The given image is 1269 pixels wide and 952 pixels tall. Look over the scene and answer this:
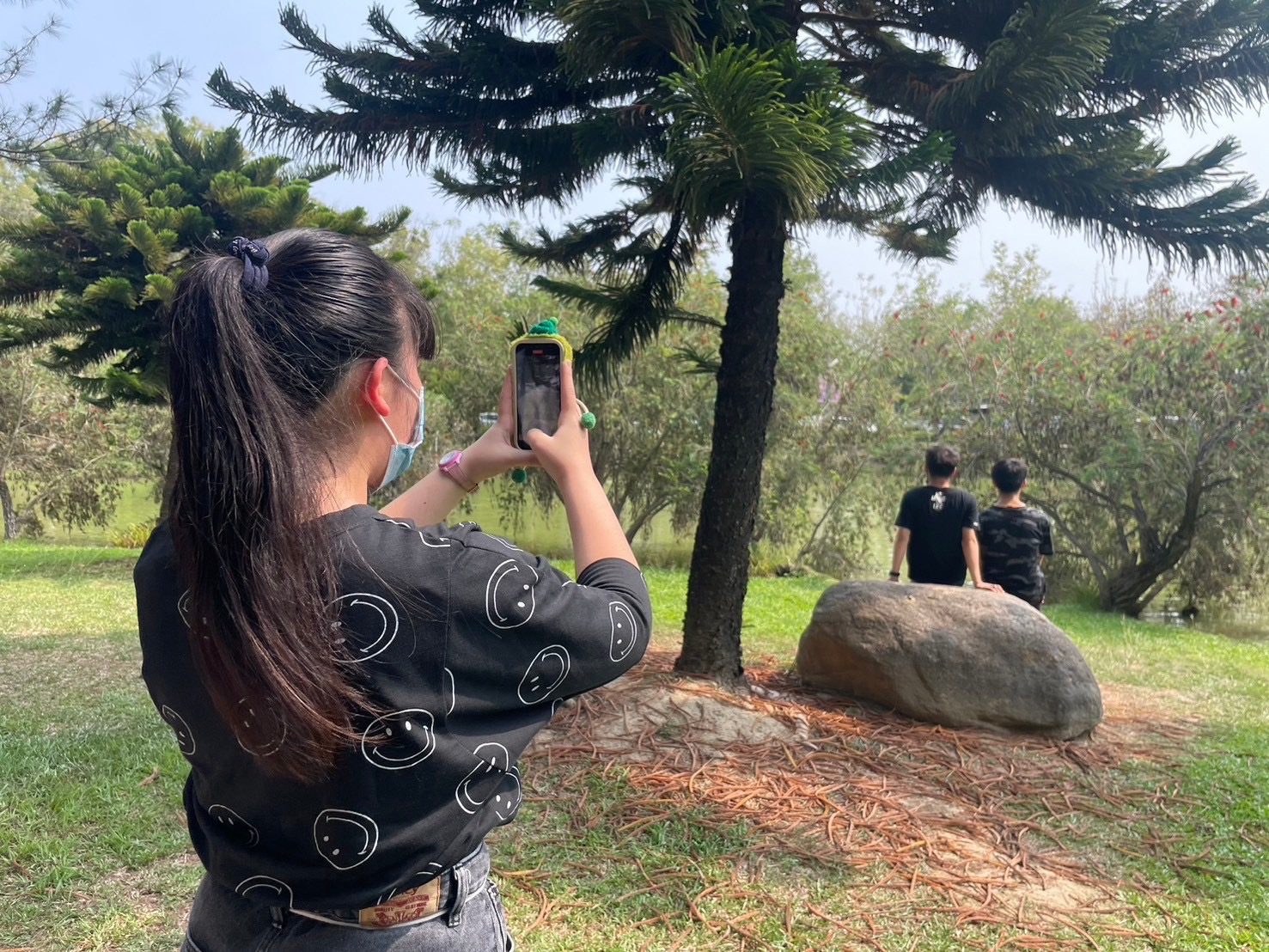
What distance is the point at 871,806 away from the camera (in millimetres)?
3859

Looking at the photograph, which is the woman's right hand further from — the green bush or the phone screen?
the green bush

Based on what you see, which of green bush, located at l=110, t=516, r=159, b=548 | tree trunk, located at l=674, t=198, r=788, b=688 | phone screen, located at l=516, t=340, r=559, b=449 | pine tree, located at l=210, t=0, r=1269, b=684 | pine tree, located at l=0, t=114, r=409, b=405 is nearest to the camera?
phone screen, located at l=516, t=340, r=559, b=449

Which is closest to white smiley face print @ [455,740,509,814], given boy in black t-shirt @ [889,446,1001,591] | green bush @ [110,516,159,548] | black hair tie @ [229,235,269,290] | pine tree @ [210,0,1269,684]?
black hair tie @ [229,235,269,290]

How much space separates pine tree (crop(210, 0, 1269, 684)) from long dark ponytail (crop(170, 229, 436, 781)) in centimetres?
296

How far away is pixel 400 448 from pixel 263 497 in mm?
273

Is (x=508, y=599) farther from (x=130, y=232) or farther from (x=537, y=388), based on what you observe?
(x=130, y=232)

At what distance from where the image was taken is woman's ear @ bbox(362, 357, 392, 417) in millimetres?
1116

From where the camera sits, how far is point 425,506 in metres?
1.38

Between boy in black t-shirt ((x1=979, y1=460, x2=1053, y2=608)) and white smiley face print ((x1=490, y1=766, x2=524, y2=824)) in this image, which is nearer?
white smiley face print ((x1=490, y1=766, x2=524, y2=824))

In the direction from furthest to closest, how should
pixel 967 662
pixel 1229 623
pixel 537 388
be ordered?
pixel 1229 623 → pixel 967 662 → pixel 537 388

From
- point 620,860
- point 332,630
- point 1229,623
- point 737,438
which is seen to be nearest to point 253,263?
point 332,630

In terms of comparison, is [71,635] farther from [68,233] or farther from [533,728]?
[533,728]

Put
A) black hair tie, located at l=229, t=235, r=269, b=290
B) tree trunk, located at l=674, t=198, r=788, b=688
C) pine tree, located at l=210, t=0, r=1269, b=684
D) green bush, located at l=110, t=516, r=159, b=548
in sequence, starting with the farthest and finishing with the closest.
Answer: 1. green bush, located at l=110, t=516, r=159, b=548
2. tree trunk, located at l=674, t=198, r=788, b=688
3. pine tree, located at l=210, t=0, r=1269, b=684
4. black hair tie, located at l=229, t=235, r=269, b=290

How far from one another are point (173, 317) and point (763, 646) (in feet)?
22.5
